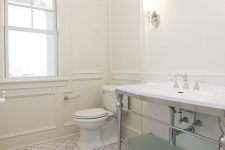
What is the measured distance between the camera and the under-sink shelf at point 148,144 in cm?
151

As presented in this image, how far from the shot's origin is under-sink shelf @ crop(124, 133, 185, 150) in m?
1.51

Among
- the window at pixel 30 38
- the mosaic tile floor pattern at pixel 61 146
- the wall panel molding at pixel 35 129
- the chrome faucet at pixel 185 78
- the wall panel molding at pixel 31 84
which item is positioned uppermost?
the window at pixel 30 38

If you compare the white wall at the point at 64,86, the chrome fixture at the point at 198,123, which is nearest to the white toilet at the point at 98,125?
the white wall at the point at 64,86

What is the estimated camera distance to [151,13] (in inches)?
76.8

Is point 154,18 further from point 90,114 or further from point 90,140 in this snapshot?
point 90,140

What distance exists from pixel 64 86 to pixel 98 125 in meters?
0.74

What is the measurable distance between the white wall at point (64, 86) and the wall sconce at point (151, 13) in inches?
34.6

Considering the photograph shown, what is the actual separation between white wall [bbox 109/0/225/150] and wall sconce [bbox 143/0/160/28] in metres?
0.05

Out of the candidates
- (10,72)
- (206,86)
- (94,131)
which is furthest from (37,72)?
(206,86)

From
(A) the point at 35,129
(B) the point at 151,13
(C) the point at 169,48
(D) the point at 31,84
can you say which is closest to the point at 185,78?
(C) the point at 169,48

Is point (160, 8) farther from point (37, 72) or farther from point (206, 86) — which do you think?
point (37, 72)

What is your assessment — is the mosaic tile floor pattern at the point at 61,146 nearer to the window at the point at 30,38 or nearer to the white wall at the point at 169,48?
the white wall at the point at 169,48

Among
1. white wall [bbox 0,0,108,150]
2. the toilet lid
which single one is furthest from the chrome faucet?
white wall [bbox 0,0,108,150]

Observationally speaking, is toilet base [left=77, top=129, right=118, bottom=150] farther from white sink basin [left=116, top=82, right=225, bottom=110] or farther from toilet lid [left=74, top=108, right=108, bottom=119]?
white sink basin [left=116, top=82, right=225, bottom=110]
